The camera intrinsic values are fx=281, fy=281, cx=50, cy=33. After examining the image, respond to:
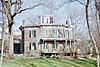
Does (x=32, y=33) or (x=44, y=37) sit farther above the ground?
(x=32, y=33)

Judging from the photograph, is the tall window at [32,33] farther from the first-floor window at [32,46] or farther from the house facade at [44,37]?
the first-floor window at [32,46]

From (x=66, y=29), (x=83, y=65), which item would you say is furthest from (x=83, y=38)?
(x=83, y=65)

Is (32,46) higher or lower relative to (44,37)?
lower

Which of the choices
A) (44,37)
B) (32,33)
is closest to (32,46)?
(32,33)

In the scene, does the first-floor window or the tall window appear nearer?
the first-floor window

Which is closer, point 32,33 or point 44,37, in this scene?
point 44,37

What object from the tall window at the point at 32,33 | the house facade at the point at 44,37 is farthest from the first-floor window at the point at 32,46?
the tall window at the point at 32,33

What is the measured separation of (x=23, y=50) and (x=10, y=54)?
71.3ft

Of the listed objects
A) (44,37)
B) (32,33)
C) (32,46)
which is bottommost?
(32,46)

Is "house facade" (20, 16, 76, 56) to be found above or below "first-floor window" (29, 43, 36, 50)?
above

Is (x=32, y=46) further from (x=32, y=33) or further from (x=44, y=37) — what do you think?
(x=44, y=37)

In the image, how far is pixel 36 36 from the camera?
50.1 metres

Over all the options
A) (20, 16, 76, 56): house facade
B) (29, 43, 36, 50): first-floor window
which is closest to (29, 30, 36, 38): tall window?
(20, 16, 76, 56): house facade

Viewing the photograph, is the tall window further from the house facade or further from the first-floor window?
the first-floor window
